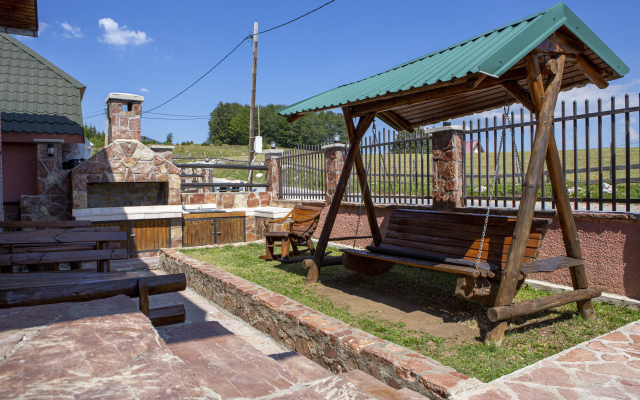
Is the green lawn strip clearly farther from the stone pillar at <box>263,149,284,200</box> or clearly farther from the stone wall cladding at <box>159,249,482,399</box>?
Answer: the stone pillar at <box>263,149,284,200</box>

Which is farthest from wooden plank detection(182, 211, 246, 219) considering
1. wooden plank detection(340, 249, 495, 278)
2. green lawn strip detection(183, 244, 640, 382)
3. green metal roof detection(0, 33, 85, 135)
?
wooden plank detection(340, 249, 495, 278)

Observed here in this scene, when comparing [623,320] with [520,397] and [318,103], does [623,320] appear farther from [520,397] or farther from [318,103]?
[318,103]

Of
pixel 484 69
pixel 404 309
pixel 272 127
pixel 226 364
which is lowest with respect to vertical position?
pixel 404 309

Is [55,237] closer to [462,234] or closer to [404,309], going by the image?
[404,309]

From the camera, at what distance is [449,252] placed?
15.4ft

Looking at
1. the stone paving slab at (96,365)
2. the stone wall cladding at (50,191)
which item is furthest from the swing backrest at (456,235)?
the stone wall cladding at (50,191)

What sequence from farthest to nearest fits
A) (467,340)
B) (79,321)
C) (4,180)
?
(4,180)
(467,340)
(79,321)

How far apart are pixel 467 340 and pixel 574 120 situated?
2919 millimetres

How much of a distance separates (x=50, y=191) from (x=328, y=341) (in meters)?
7.42

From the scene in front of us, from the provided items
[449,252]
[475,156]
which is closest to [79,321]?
[449,252]

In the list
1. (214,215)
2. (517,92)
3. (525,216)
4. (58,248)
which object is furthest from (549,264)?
(214,215)

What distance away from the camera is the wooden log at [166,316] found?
2.68 meters

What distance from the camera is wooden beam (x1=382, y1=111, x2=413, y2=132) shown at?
6.06 metres

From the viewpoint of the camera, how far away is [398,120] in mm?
6219
